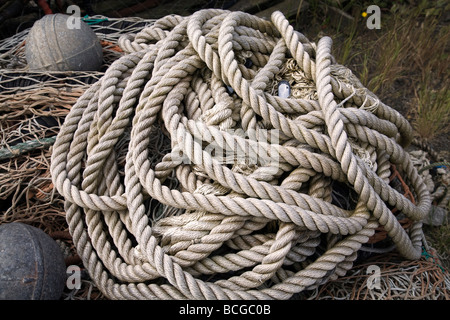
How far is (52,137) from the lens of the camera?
178 cm

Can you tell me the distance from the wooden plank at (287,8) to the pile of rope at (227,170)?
1.74 meters

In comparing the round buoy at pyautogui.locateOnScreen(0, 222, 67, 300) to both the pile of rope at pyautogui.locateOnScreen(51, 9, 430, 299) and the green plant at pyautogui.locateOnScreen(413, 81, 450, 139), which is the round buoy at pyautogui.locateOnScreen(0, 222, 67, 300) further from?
the green plant at pyautogui.locateOnScreen(413, 81, 450, 139)

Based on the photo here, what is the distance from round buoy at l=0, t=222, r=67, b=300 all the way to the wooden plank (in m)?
2.66

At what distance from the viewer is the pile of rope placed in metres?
1.36

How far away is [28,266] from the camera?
132 centimetres

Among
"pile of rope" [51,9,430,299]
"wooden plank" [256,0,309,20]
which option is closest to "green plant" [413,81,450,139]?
"pile of rope" [51,9,430,299]

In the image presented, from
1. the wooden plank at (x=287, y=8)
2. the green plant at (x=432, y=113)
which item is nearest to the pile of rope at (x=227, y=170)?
the green plant at (x=432, y=113)

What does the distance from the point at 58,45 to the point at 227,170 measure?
3.97 feet

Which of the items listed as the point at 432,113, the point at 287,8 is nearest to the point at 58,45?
the point at 287,8

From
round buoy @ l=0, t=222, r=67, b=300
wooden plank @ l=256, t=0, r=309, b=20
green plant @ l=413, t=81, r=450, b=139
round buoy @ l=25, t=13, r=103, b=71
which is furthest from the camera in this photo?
wooden plank @ l=256, t=0, r=309, b=20

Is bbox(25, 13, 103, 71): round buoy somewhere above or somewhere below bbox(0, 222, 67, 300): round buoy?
above

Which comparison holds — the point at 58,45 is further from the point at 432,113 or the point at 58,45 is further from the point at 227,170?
the point at 432,113

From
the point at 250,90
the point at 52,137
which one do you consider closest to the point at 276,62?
the point at 250,90
